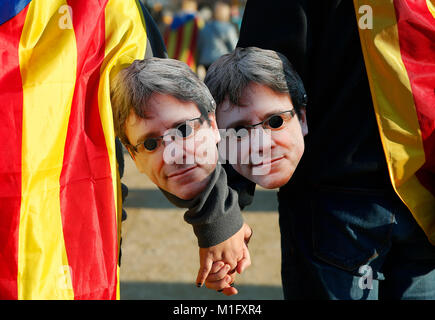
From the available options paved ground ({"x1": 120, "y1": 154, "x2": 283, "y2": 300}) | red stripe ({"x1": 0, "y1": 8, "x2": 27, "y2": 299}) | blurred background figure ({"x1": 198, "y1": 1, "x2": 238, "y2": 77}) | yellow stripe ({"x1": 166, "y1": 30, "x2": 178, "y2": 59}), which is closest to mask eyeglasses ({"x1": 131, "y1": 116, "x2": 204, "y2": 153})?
red stripe ({"x1": 0, "y1": 8, "x2": 27, "y2": 299})

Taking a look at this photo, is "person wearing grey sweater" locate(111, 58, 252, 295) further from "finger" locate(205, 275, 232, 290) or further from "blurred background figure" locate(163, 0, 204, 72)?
"blurred background figure" locate(163, 0, 204, 72)

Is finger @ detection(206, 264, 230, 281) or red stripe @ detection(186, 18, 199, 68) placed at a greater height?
red stripe @ detection(186, 18, 199, 68)

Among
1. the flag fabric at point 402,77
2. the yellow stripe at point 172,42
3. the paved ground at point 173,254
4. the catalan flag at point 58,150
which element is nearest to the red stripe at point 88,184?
the catalan flag at point 58,150

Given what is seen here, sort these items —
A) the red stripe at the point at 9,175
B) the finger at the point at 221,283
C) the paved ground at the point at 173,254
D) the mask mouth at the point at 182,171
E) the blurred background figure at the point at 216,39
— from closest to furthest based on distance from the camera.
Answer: the red stripe at the point at 9,175 < the mask mouth at the point at 182,171 < the finger at the point at 221,283 < the paved ground at the point at 173,254 < the blurred background figure at the point at 216,39

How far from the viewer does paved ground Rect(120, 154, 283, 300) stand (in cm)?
320

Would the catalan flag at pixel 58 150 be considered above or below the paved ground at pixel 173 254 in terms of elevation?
above

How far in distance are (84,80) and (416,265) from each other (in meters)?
0.97

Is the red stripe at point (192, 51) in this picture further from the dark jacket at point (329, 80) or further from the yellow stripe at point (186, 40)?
the dark jacket at point (329, 80)

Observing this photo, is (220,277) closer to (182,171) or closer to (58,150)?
(182,171)

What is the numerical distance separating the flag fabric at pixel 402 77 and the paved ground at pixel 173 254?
1.78 m

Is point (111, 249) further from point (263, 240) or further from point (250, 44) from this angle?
point (263, 240)

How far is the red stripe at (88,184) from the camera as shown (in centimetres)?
134

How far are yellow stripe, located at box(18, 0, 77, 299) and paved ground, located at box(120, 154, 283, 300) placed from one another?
1.87m
